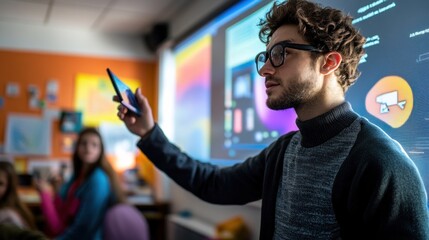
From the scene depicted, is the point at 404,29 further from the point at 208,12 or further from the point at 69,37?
the point at 69,37

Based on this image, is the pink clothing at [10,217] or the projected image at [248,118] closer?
the projected image at [248,118]

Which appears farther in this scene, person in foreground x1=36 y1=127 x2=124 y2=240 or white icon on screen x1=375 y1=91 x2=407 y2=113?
person in foreground x1=36 y1=127 x2=124 y2=240

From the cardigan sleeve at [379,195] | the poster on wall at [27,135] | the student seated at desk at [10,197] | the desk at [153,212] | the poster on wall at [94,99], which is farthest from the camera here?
the poster on wall at [94,99]

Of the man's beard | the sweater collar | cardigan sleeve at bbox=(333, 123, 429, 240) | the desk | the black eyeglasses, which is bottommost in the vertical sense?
the desk

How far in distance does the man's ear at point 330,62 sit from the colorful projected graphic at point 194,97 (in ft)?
5.76

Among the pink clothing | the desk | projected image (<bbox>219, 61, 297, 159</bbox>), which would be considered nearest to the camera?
projected image (<bbox>219, 61, 297, 159</bbox>)

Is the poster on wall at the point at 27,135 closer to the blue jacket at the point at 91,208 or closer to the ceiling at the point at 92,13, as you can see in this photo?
the ceiling at the point at 92,13

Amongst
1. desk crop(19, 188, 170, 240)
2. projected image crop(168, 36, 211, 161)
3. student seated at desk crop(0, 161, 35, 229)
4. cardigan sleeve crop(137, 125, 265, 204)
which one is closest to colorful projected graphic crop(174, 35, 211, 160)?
projected image crop(168, 36, 211, 161)

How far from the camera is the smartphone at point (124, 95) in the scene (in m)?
1.21

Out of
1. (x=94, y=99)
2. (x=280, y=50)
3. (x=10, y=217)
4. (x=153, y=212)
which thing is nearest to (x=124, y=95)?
(x=280, y=50)

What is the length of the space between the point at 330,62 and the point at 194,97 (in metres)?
2.06

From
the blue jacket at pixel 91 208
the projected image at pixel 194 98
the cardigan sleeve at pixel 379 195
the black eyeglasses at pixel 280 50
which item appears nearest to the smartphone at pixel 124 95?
the black eyeglasses at pixel 280 50

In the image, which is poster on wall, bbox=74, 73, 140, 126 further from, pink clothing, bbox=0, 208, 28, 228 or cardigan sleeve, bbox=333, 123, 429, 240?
cardigan sleeve, bbox=333, 123, 429, 240

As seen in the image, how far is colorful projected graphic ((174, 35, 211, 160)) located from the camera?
9.40 feet
